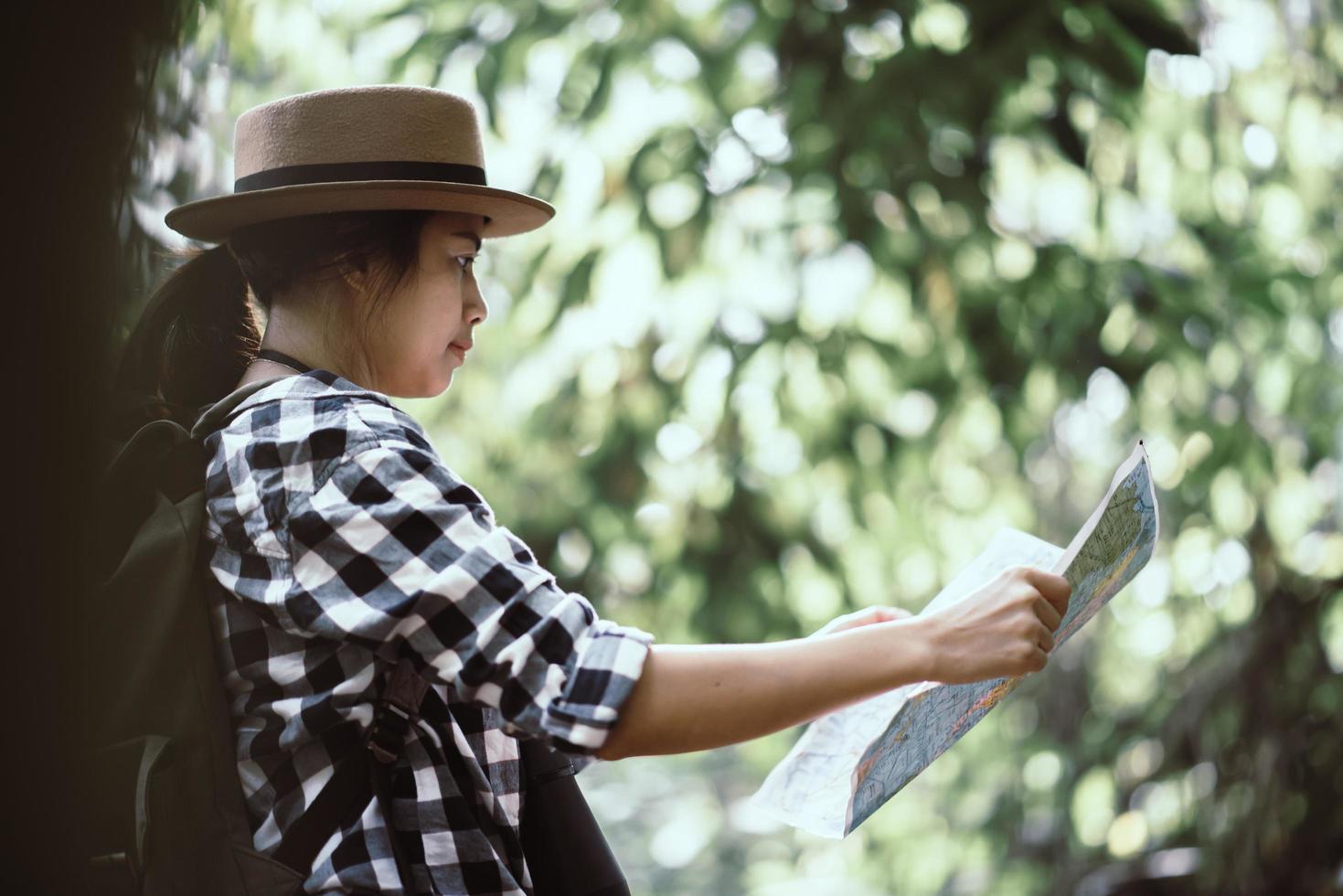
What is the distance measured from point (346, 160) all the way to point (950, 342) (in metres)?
Result: 1.82

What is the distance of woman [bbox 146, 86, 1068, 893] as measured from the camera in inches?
32.3

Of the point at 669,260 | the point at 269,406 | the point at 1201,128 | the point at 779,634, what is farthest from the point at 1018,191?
the point at 269,406

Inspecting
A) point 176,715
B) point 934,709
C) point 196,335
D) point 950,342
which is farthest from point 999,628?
point 950,342

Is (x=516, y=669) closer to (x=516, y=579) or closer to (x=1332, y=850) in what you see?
(x=516, y=579)

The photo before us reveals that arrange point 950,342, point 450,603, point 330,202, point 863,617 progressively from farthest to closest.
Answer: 1. point 950,342
2. point 863,617
3. point 330,202
4. point 450,603

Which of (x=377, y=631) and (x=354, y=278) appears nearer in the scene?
(x=377, y=631)

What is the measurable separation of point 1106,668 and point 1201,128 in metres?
1.48

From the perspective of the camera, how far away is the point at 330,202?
1016mm

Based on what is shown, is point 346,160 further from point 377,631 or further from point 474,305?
point 377,631

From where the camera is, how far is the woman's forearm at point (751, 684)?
83cm

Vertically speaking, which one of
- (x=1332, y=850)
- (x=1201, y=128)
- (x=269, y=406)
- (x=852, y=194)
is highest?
(x=1201, y=128)

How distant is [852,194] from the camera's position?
99.0 inches

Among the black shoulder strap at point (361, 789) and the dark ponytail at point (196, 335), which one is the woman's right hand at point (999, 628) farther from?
the dark ponytail at point (196, 335)

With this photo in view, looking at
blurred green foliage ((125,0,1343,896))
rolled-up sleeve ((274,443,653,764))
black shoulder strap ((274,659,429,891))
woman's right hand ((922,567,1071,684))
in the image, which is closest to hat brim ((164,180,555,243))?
rolled-up sleeve ((274,443,653,764))
